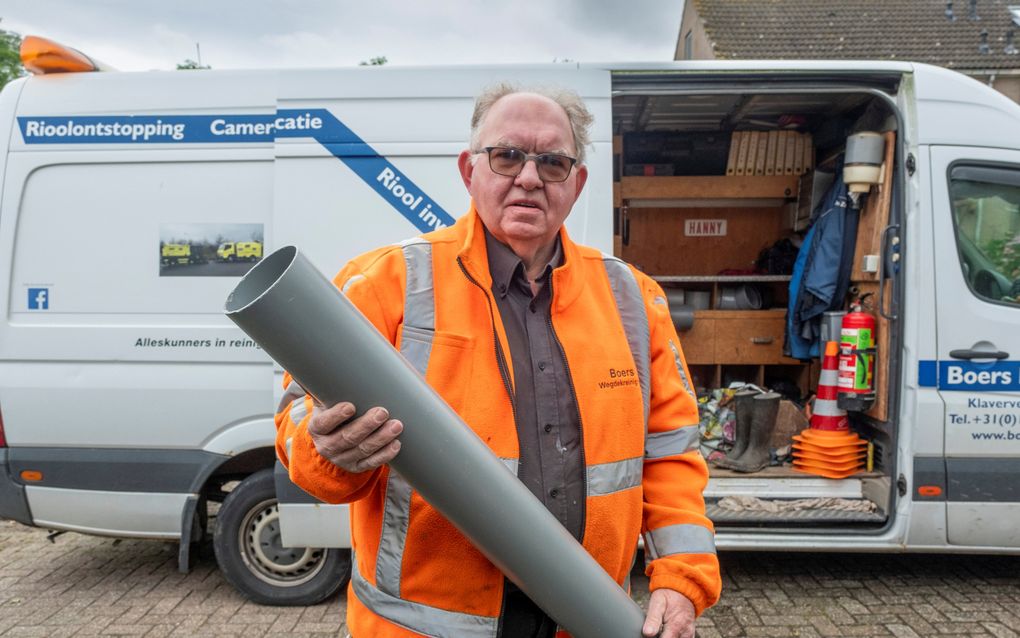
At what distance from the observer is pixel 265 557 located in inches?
145

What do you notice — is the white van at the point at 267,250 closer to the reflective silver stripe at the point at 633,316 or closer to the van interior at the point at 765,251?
the van interior at the point at 765,251

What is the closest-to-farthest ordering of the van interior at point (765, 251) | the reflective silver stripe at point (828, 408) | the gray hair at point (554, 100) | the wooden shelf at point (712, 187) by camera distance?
the gray hair at point (554, 100)
the van interior at point (765, 251)
the reflective silver stripe at point (828, 408)
the wooden shelf at point (712, 187)

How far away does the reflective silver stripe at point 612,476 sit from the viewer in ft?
4.81

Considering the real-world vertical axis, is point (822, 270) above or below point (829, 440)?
above

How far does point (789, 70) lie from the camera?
11.7 ft

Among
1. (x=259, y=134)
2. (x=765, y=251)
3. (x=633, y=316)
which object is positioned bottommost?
(x=633, y=316)

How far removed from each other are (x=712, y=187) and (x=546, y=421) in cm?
482

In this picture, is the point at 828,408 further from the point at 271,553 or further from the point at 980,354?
the point at 271,553

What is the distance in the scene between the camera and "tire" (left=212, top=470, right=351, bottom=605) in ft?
11.9

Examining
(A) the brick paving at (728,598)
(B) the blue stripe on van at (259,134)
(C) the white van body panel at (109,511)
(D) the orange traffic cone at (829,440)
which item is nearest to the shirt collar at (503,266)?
(B) the blue stripe on van at (259,134)

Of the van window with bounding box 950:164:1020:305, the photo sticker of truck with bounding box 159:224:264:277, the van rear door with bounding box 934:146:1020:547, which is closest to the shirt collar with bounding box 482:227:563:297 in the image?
the photo sticker of truck with bounding box 159:224:264:277

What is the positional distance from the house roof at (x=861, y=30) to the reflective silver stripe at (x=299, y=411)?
53.5 ft

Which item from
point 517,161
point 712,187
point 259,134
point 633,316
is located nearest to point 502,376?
point 633,316

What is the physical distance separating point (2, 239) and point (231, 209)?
111 centimetres
